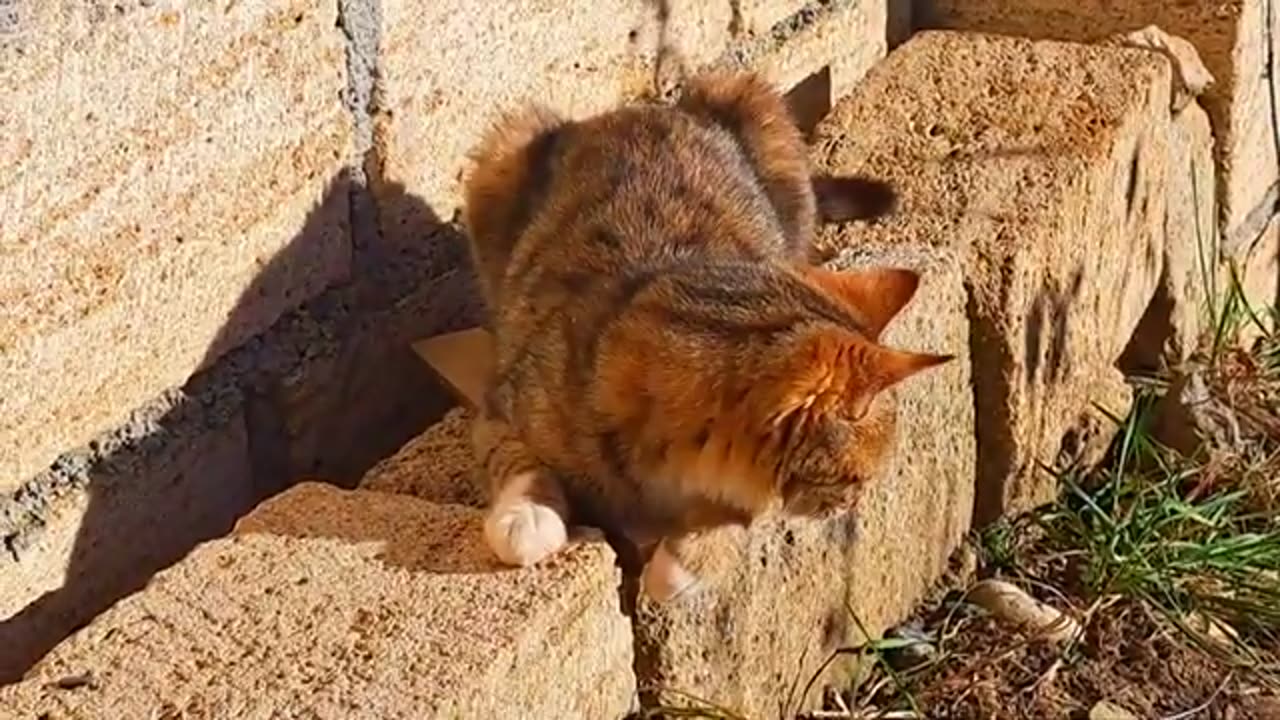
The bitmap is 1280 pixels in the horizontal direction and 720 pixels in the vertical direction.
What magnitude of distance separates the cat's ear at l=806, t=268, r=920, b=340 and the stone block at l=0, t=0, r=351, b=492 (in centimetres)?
70

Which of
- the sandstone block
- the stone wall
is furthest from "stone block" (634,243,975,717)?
the sandstone block

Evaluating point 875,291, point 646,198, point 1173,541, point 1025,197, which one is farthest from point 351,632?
point 1173,541

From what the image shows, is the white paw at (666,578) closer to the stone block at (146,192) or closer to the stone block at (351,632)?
the stone block at (351,632)

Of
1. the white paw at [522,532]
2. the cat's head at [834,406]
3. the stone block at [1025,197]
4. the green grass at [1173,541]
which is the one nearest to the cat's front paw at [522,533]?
the white paw at [522,532]

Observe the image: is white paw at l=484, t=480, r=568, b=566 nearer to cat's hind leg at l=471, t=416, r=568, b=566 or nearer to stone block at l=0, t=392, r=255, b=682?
cat's hind leg at l=471, t=416, r=568, b=566

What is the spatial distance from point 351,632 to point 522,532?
25 centimetres

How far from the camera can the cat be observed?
263 cm

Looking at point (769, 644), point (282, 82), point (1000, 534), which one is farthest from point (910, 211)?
point (282, 82)

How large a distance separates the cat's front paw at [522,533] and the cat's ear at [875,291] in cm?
48

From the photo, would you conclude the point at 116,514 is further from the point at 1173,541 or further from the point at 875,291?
the point at 1173,541

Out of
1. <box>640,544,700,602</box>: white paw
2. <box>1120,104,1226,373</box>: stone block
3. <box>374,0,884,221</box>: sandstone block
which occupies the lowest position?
<box>1120,104,1226,373</box>: stone block

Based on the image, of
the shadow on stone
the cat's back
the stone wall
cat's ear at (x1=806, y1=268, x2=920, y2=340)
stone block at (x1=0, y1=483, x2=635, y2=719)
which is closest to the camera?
stone block at (x1=0, y1=483, x2=635, y2=719)

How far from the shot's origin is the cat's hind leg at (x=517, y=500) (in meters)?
2.52

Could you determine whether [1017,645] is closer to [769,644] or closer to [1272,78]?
[769,644]
